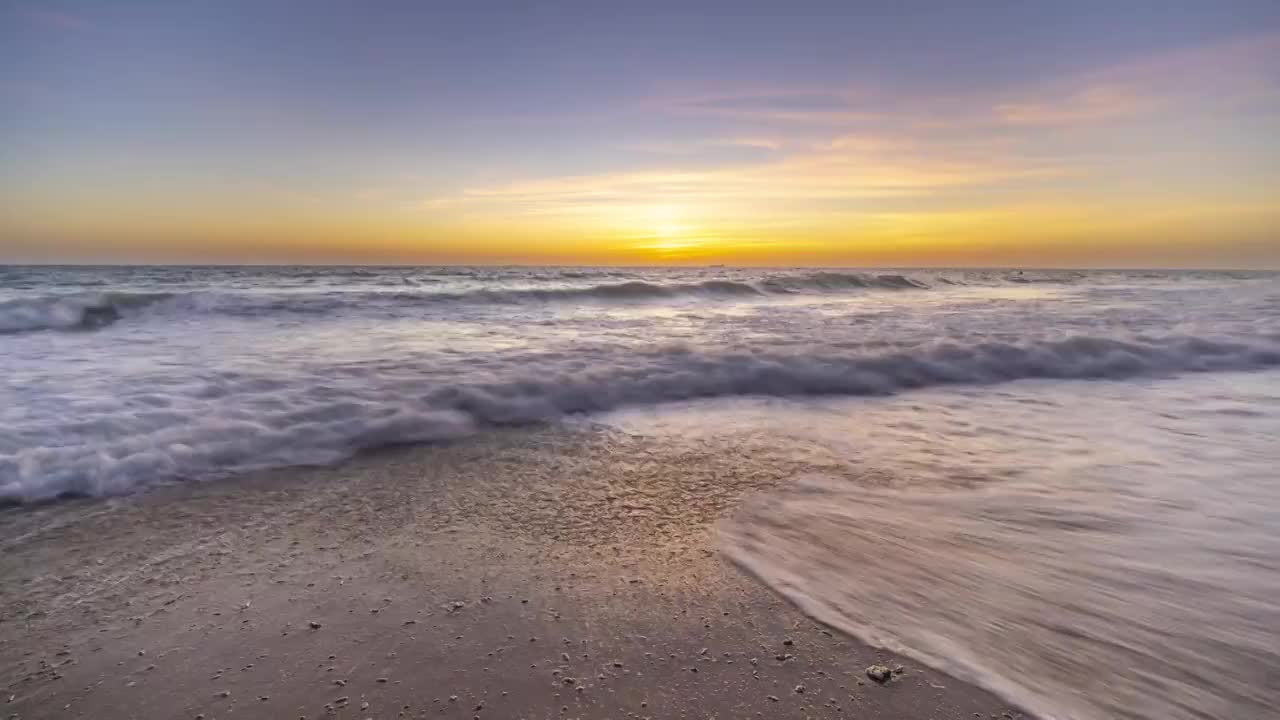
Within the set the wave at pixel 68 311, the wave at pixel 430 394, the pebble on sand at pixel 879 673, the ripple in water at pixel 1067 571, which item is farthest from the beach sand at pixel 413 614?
the wave at pixel 68 311

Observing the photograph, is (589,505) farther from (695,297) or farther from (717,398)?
(695,297)

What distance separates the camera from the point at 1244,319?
42.2ft

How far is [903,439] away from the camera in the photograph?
4.87 meters

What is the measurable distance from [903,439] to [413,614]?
3867mm

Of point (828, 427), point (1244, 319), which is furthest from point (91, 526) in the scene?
point (1244, 319)

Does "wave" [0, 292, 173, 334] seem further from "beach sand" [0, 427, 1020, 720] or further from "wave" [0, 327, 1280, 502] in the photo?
"beach sand" [0, 427, 1020, 720]

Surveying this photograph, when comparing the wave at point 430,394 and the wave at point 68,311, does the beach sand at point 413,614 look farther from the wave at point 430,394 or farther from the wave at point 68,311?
the wave at point 68,311

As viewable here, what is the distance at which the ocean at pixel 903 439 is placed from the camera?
2.27 m

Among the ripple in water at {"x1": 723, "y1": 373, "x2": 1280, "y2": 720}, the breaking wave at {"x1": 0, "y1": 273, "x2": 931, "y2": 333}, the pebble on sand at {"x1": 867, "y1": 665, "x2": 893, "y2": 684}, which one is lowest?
the pebble on sand at {"x1": 867, "y1": 665, "x2": 893, "y2": 684}

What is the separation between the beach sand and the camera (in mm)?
1907

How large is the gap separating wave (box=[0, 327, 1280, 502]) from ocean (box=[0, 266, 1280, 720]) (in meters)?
0.03

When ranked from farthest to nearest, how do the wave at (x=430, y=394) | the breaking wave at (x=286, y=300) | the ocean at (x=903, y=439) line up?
the breaking wave at (x=286, y=300), the wave at (x=430, y=394), the ocean at (x=903, y=439)

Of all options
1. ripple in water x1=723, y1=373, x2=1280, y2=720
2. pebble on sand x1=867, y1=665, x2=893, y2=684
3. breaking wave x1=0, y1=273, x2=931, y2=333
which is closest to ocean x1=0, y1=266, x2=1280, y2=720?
ripple in water x1=723, y1=373, x2=1280, y2=720

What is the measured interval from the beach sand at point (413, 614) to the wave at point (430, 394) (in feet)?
1.82
